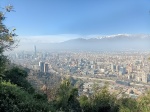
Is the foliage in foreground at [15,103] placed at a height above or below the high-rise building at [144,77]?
above

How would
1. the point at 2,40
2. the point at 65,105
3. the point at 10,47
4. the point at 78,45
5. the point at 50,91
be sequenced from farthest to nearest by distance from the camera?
the point at 78,45 → the point at 50,91 → the point at 65,105 → the point at 10,47 → the point at 2,40

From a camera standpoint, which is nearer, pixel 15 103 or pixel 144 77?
pixel 15 103

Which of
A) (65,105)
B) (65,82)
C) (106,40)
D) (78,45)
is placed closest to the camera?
(65,105)

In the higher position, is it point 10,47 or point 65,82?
point 10,47

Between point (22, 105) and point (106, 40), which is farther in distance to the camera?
point (106, 40)

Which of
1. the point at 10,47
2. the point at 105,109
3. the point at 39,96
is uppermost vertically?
the point at 10,47

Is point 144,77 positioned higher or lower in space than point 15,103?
lower

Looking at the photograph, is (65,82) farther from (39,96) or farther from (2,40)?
(2,40)

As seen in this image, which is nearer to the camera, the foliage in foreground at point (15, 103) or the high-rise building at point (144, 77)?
the foliage in foreground at point (15, 103)

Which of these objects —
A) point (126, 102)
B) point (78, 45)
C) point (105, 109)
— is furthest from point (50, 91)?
point (78, 45)

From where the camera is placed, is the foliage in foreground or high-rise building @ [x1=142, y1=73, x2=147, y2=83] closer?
the foliage in foreground

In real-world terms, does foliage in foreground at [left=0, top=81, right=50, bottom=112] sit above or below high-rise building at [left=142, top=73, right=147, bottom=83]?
above
